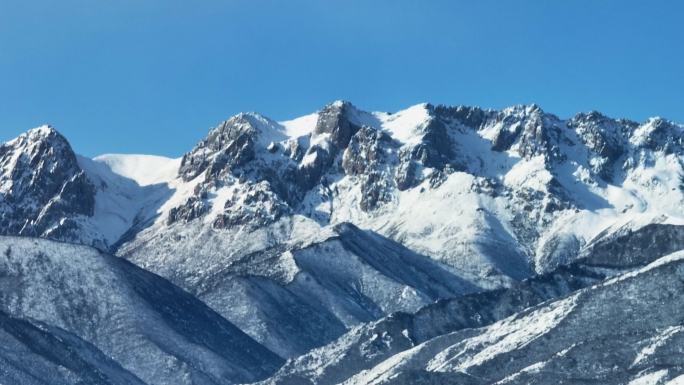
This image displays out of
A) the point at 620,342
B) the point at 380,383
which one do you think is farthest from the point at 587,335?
the point at 380,383

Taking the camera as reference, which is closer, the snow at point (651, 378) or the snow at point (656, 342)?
the snow at point (651, 378)

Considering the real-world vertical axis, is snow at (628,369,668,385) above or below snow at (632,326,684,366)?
below

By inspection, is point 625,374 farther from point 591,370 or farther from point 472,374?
point 472,374

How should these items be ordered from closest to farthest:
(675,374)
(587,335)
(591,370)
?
(675,374) < (591,370) < (587,335)

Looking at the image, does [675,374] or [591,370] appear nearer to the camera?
[675,374]

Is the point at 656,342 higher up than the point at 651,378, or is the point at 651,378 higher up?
the point at 656,342

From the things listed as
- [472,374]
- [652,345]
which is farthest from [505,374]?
[652,345]

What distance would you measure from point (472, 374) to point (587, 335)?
14.2 m

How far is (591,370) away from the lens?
185 meters

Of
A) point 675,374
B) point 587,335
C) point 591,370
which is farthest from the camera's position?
point 587,335

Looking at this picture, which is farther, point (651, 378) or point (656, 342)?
point (656, 342)

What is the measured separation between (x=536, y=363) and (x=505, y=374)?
575cm

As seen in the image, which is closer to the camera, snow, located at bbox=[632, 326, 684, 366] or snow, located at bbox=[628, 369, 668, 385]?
snow, located at bbox=[628, 369, 668, 385]

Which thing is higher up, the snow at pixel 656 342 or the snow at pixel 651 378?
the snow at pixel 656 342
